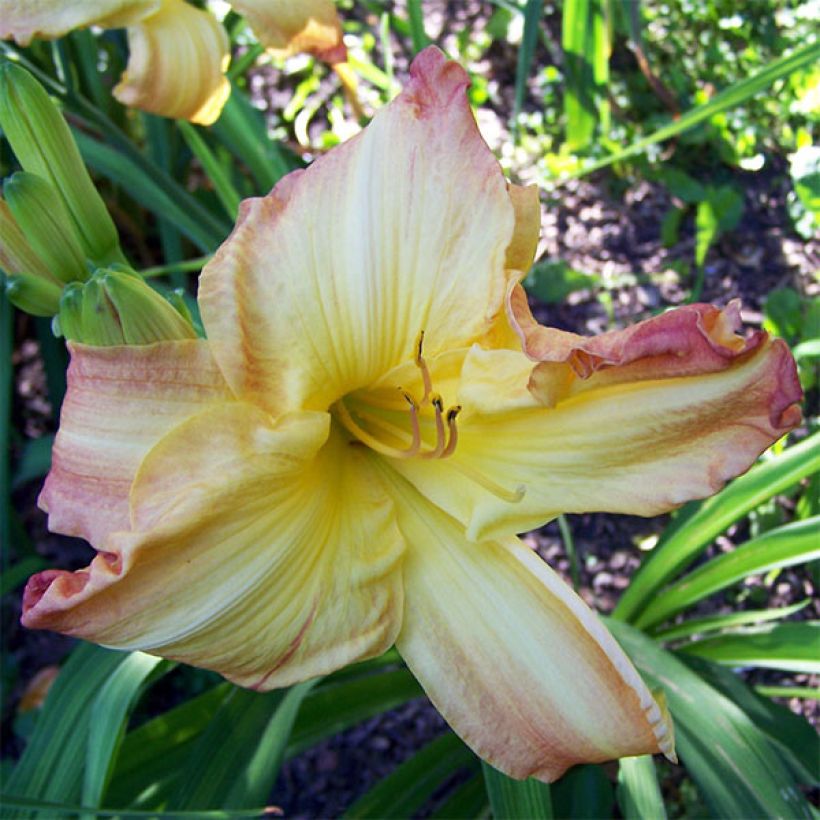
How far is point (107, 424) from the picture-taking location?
59cm

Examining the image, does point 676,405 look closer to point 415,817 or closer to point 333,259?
point 333,259

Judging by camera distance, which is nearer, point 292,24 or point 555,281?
point 292,24

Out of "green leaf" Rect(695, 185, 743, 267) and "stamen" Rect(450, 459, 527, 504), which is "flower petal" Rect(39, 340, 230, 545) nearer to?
"stamen" Rect(450, 459, 527, 504)

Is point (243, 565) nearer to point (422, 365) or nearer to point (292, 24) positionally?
point (422, 365)

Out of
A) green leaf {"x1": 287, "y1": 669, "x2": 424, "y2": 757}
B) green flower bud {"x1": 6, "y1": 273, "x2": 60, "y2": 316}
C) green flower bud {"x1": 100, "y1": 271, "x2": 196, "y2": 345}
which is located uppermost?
green flower bud {"x1": 6, "y1": 273, "x2": 60, "y2": 316}

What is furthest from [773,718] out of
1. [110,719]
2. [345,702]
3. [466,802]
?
[110,719]

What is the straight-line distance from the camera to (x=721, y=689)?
1047 millimetres

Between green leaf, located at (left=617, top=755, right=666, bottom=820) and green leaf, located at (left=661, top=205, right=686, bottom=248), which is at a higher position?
green leaf, located at (left=661, top=205, right=686, bottom=248)

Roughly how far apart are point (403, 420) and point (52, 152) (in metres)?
0.36

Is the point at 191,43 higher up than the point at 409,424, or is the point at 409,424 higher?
the point at 191,43

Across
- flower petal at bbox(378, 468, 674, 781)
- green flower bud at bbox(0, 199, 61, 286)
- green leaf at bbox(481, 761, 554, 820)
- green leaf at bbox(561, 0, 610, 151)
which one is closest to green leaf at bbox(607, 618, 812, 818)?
green leaf at bbox(481, 761, 554, 820)

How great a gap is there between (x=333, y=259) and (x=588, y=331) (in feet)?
3.44

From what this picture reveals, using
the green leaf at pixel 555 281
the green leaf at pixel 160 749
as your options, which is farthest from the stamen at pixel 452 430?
the green leaf at pixel 555 281

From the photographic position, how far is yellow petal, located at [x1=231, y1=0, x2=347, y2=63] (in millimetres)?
960
